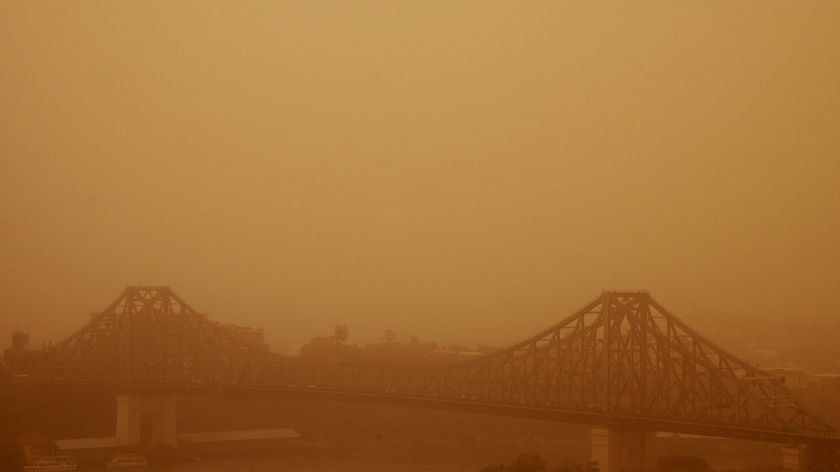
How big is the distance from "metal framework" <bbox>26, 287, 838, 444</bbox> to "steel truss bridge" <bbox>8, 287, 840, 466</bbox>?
0.06 metres

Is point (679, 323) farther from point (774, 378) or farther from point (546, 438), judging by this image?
point (546, 438)

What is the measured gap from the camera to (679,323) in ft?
139

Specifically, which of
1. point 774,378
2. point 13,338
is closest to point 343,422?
point 13,338

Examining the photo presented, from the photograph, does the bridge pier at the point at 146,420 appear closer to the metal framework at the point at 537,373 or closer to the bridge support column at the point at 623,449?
the metal framework at the point at 537,373

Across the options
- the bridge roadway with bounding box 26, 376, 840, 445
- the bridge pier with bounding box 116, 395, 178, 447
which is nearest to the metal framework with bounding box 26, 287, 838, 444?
the bridge roadway with bounding box 26, 376, 840, 445

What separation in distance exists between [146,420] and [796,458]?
29.1 metres

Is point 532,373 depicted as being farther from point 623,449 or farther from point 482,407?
point 623,449

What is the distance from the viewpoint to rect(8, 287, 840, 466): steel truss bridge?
1571 inches

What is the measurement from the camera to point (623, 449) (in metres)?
39.9

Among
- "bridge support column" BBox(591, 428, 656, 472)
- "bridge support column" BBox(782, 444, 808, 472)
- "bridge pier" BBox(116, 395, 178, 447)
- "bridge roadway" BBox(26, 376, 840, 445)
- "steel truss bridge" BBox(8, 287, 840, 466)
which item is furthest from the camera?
"bridge pier" BBox(116, 395, 178, 447)

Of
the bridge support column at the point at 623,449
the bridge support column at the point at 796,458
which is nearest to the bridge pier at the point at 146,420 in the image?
the bridge support column at the point at 623,449

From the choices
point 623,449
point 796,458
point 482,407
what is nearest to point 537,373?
point 482,407

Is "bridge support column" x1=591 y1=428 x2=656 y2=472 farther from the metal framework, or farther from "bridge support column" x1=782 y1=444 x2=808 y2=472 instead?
"bridge support column" x1=782 y1=444 x2=808 y2=472

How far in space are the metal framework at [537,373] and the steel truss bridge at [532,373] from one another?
0.20 ft
